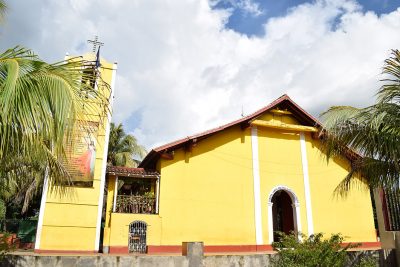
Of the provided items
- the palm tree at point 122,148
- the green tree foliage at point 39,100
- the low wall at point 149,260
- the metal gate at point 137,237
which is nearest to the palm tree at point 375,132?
the low wall at point 149,260

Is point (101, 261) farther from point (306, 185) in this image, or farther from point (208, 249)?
point (306, 185)

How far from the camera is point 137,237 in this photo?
42.5 feet

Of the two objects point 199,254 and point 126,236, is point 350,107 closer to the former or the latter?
point 199,254

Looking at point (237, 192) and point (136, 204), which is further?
point (237, 192)

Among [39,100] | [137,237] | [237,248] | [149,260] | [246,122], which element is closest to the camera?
[39,100]

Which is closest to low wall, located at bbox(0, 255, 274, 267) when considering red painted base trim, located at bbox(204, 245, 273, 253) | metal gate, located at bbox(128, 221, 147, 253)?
metal gate, located at bbox(128, 221, 147, 253)

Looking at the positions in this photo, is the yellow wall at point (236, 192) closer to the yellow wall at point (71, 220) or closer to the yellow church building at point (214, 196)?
the yellow church building at point (214, 196)

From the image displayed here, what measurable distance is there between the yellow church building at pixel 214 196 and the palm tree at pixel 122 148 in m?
10.5

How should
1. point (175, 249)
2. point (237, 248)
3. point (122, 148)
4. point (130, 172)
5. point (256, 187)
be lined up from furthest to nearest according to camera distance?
point (122, 148)
point (256, 187)
point (237, 248)
point (130, 172)
point (175, 249)

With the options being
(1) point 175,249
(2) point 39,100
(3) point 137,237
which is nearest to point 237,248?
(1) point 175,249

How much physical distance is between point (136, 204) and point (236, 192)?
4.03 m

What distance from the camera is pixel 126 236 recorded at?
12781 millimetres

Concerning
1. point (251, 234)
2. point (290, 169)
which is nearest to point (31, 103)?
point (251, 234)

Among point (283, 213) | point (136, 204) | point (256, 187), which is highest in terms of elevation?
point (256, 187)
